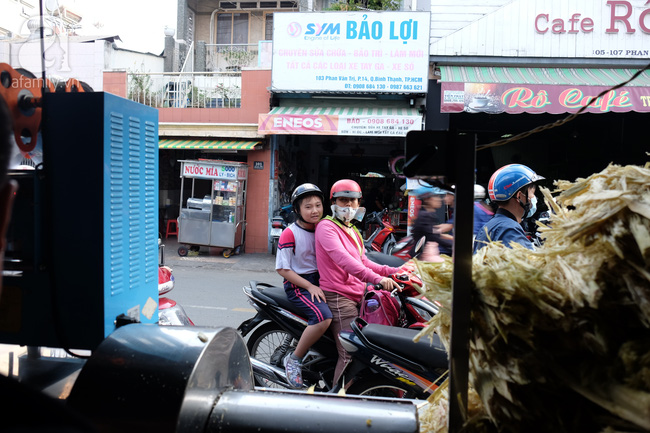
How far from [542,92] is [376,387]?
9663mm

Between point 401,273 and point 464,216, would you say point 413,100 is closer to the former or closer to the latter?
point 401,273

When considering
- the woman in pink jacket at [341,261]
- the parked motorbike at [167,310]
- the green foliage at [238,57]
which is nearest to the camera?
the woman in pink jacket at [341,261]

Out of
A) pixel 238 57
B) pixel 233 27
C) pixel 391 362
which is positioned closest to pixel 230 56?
pixel 238 57

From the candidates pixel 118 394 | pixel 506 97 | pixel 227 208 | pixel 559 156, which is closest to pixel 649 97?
pixel 506 97

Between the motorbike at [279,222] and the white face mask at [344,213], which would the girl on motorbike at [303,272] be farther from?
the motorbike at [279,222]

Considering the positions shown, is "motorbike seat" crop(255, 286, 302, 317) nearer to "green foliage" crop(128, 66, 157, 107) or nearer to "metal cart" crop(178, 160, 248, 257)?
"metal cart" crop(178, 160, 248, 257)

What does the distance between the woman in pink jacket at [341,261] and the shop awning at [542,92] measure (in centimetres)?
824

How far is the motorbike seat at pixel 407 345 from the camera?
3.02 metres

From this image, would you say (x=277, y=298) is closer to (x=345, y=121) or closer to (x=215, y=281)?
(x=215, y=281)

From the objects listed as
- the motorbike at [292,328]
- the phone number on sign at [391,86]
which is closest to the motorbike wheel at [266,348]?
the motorbike at [292,328]

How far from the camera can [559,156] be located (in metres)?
15.1

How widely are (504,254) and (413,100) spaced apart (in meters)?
11.6

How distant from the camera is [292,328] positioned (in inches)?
159

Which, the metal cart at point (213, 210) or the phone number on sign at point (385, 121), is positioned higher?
the phone number on sign at point (385, 121)
